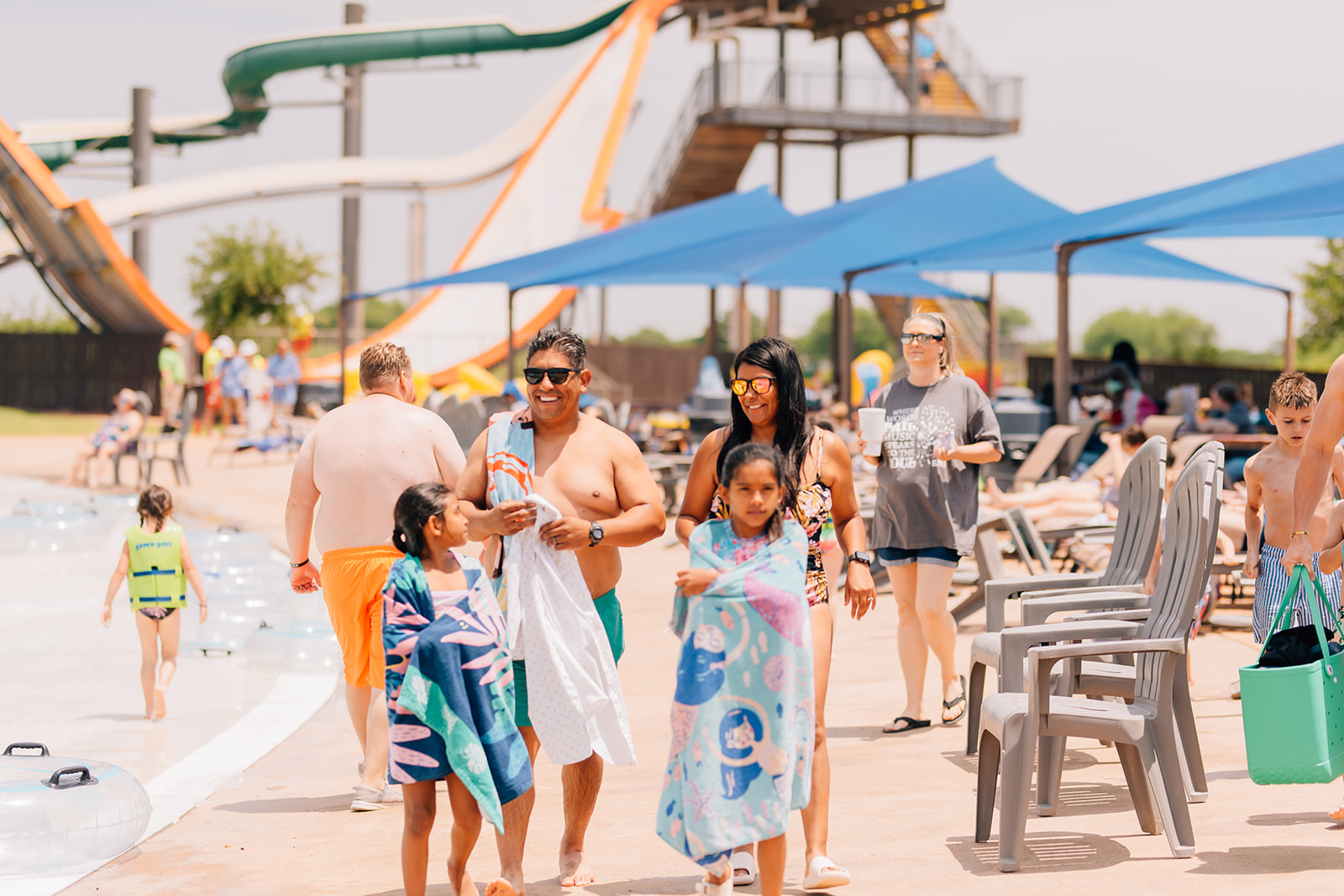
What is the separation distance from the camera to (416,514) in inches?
144

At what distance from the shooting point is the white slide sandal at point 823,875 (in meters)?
3.76

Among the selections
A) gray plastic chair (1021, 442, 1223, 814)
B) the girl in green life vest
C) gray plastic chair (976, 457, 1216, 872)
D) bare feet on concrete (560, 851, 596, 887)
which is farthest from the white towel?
the girl in green life vest

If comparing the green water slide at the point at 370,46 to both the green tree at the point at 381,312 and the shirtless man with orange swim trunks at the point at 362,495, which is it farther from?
the green tree at the point at 381,312

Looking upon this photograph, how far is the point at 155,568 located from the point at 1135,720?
453 cm

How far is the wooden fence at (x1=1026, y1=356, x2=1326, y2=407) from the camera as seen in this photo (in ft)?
94.3

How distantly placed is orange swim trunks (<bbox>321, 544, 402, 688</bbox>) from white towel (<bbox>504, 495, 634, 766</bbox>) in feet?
3.24

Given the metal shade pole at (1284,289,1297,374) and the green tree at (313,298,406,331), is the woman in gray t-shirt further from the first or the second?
the green tree at (313,298,406,331)

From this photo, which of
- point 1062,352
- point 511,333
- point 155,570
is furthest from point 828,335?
point 155,570

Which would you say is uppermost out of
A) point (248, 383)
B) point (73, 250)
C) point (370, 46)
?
point (370, 46)

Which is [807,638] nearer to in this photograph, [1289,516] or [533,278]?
[1289,516]

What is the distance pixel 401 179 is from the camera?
111ft

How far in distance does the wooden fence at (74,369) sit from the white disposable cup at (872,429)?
1145 inches

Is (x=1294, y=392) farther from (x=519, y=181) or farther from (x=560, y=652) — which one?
Answer: (x=519, y=181)

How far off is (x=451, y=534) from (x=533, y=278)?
13.1 metres
